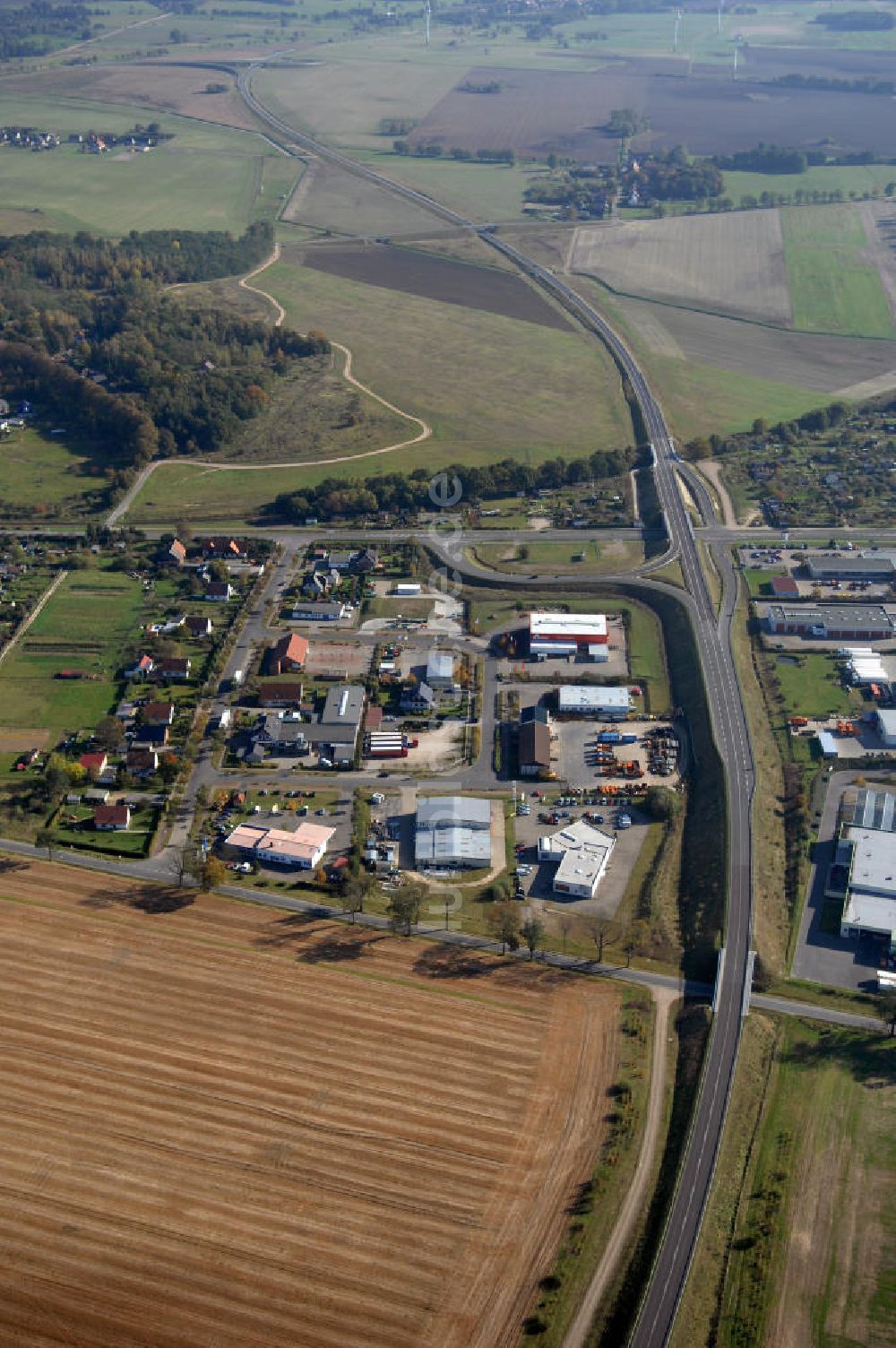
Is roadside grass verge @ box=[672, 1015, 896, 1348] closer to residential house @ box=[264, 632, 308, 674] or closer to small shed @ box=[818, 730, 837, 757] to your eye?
small shed @ box=[818, 730, 837, 757]

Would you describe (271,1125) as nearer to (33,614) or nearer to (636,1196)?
(636,1196)

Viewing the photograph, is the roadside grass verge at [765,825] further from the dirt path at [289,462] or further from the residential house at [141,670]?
the dirt path at [289,462]

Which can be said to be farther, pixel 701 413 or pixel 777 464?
pixel 701 413

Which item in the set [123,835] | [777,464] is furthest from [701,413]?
[123,835]

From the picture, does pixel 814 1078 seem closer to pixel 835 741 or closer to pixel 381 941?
pixel 381 941

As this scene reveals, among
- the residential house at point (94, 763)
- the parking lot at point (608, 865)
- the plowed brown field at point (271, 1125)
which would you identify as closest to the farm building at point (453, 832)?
the parking lot at point (608, 865)

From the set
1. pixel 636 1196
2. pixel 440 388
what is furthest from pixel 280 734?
pixel 440 388
